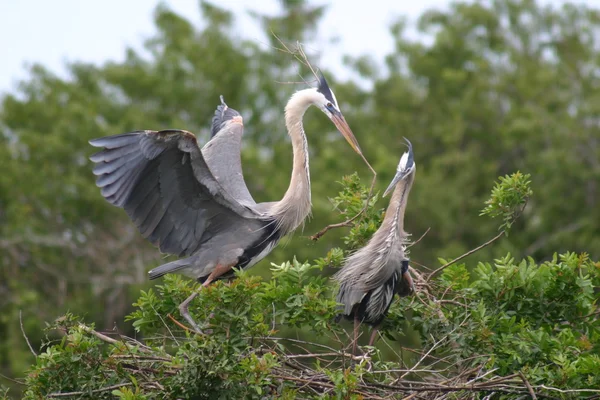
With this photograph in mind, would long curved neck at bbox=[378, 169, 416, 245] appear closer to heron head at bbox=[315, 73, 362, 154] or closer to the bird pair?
the bird pair

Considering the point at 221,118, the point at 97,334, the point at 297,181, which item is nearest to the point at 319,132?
the point at 221,118

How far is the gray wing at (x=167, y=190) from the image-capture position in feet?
21.7

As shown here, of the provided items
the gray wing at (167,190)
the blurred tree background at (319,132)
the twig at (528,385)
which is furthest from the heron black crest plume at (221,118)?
the blurred tree background at (319,132)

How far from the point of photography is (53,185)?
59.1 ft

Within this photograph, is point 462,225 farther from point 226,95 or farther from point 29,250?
point 29,250

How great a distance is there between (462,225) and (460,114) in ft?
7.76

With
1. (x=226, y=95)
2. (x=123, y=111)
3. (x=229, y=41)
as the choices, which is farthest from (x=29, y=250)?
(x=229, y=41)

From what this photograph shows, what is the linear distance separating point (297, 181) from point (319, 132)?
41.4ft

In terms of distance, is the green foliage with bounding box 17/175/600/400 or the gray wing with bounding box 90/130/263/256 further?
the gray wing with bounding box 90/130/263/256

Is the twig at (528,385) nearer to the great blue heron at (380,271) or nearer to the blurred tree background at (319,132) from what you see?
the great blue heron at (380,271)

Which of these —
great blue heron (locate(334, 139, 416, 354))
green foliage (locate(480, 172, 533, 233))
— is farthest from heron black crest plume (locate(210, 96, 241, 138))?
green foliage (locate(480, 172, 533, 233))

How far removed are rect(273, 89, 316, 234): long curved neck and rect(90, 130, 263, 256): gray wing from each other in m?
0.23

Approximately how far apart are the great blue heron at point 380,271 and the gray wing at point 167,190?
1.00m

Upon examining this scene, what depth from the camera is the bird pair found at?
660cm
